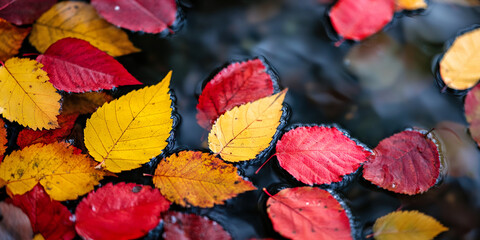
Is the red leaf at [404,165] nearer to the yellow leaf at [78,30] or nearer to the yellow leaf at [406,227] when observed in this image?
Answer: the yellow leaf at [406,227]

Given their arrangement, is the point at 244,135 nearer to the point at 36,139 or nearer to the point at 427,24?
the point at 36,139

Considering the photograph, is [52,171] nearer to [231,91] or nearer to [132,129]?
[132,129]

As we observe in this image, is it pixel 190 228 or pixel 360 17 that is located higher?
pixel 360 17

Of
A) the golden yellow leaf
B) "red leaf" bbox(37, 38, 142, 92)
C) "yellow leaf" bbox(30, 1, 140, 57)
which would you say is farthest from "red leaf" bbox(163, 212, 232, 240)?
the golden yellow leaf

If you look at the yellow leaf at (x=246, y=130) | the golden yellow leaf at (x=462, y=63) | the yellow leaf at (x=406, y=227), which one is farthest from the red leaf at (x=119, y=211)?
the golden yellow leaf at (x=462, y=63)

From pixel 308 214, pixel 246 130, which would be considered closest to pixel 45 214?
pixel 246 130

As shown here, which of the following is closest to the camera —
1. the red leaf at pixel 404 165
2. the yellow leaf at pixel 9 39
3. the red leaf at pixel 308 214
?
the red leaf at pixel 308 214

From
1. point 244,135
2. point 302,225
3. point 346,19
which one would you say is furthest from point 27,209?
point 346,19
